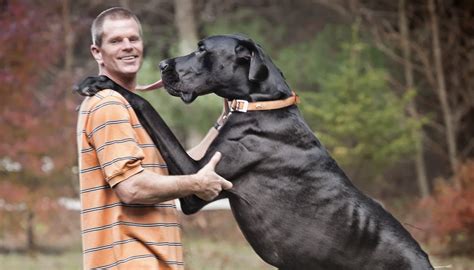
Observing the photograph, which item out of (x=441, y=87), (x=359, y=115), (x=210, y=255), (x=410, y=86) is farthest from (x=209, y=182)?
(x=410, y=86)

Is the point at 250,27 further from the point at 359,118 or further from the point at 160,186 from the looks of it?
the point at 160,186

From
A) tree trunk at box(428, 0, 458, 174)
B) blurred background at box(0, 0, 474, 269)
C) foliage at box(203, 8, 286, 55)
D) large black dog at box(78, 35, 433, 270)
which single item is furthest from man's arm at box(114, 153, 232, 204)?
foliage at box(203, 8, 286, 55)

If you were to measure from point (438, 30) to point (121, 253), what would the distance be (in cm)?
1184

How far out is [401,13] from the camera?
15.0m

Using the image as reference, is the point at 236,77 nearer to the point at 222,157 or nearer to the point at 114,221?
the point at 222,157

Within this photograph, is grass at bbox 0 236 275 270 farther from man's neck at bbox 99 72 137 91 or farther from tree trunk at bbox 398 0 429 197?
man's neck at bbox 99 72 137 91

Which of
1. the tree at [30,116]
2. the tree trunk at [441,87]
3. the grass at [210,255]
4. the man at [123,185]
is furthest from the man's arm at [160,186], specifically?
the tree trunk at [441,87]

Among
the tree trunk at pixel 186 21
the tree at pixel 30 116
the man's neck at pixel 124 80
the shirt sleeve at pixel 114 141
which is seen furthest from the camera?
the tree trunk at pixel 186 21

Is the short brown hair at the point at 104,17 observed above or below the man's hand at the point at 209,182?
above

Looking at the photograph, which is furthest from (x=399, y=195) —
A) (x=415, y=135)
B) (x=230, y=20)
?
(x=230, y=20)

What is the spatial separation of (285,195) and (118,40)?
973 millimetres

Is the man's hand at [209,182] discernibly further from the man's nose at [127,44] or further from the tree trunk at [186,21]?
the tree trunk at [186,21]

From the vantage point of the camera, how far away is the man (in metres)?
3.61

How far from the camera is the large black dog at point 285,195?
406 cm
